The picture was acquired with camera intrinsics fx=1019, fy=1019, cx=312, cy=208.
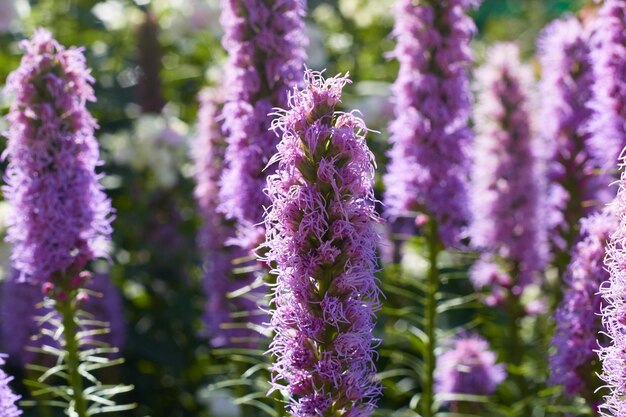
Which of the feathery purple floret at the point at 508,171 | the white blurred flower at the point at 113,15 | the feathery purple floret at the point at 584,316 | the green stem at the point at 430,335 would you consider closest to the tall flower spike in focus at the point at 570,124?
the feathery purple floret at the point at 508,171

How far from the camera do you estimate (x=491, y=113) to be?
539 cm

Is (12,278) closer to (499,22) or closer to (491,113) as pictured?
(491,113)

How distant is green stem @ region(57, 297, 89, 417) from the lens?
3742 millimetres

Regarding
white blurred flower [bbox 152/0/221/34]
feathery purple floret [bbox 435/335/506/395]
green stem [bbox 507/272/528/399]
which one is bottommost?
feathery purple floret [bbox 435/335/506/395]

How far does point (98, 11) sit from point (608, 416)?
5799 millimetres

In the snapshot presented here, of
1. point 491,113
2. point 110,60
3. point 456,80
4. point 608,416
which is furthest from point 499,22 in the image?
point 608,416

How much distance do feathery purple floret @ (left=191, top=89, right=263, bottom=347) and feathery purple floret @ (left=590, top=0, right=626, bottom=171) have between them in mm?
1833

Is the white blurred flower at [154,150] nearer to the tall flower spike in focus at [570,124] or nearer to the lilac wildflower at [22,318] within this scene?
the lilac wildflower at [22,318]

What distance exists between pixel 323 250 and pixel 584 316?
124 cm

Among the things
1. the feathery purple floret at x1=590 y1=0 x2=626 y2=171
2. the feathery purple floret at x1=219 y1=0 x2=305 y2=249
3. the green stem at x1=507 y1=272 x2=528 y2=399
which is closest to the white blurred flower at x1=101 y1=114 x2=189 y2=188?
the green stem at x1=507 y1=272 x2=528 y2=399

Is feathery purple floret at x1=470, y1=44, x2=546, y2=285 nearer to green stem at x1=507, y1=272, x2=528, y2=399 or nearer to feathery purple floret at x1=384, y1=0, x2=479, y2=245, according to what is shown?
green stem at x1=507, y1=272, x2=528, y2=399

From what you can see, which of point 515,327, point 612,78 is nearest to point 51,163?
point 612,78

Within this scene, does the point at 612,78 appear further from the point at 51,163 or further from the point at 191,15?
the point at 191,15

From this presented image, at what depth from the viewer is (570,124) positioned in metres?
5.02
